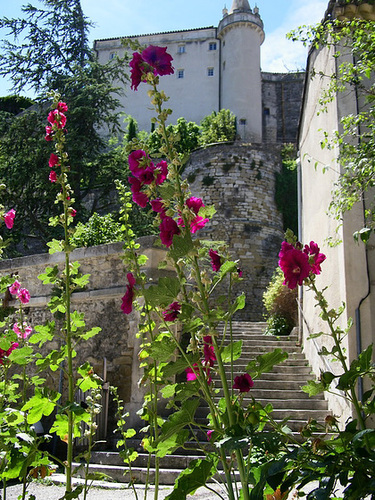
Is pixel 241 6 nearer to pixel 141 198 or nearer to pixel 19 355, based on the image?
pixel 141 198

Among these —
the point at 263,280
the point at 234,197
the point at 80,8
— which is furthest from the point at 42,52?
the point at 263,280

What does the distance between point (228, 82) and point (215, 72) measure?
6.24ft

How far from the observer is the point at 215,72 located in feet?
109

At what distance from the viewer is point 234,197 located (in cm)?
2169

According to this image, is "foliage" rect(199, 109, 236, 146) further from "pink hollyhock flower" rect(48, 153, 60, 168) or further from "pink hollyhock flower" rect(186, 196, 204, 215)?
"pink hollyhock flower" rect(186, 196, 204, 215)

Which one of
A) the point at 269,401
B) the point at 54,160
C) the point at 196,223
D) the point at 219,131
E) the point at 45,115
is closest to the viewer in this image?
the point at 196,223

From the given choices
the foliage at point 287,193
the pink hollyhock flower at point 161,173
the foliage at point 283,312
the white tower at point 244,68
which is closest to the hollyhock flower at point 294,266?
the pink hollyhock flower at point 161,173

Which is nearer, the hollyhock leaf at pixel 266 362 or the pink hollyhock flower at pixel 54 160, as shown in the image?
the hollyhock leaf at pixel 266 362

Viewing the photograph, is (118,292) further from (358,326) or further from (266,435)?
(266,435)

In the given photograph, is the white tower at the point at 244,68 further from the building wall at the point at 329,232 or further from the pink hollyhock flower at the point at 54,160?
the pink hollyhock flower at the point at 54,160

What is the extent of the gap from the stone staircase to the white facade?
73.4 ft

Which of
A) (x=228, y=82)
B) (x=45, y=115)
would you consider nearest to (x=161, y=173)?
(x=45, y=115)

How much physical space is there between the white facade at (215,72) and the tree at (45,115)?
1115 cm

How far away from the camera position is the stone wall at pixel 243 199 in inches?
846
